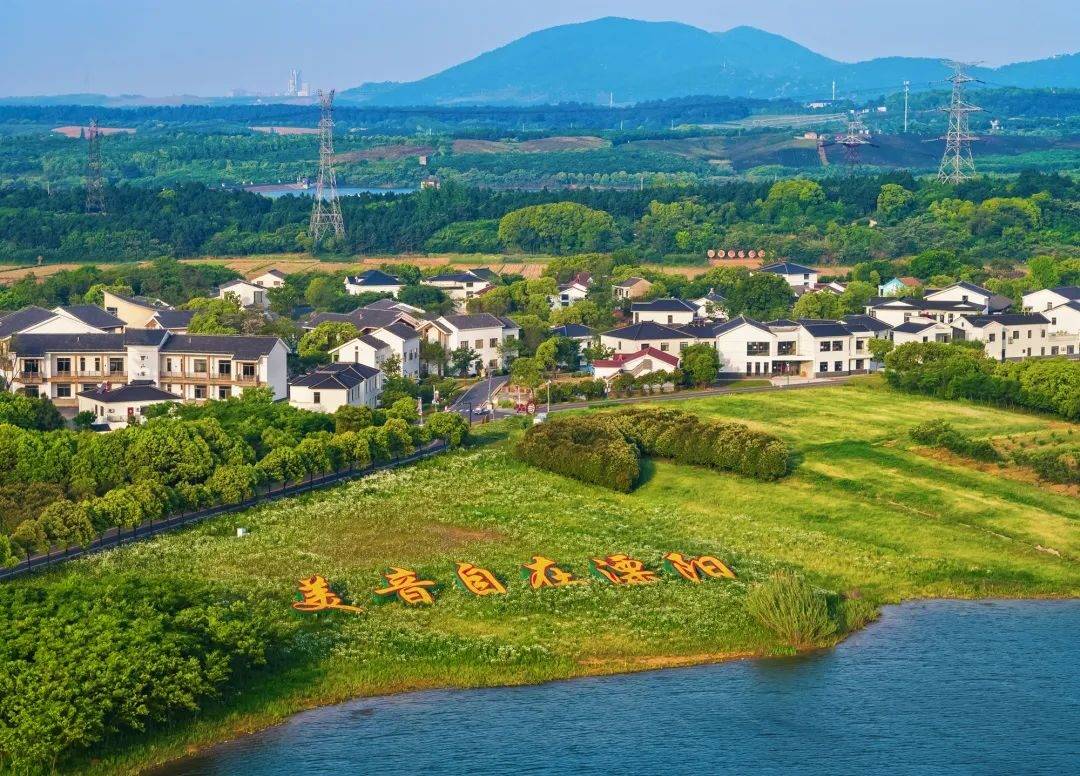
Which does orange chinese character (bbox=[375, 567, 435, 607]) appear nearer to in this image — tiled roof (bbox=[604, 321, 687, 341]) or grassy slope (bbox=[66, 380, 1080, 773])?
grassy slope (bbox=[66, 380, 1080, 773])

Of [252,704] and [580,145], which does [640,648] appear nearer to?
[252,704]

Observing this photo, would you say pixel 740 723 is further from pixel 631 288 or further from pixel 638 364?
pixel 631 288

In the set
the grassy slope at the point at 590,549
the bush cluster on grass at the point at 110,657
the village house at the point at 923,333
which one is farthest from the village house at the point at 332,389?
the village house at the point at 923,333

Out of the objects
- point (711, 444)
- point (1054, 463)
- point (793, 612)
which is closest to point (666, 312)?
point (711, 444)

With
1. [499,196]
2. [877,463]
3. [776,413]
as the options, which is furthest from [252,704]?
[499,196]

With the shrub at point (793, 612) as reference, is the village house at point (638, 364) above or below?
above

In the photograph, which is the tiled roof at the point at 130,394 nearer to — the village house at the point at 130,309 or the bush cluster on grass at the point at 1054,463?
the village house at the point at 130,309
